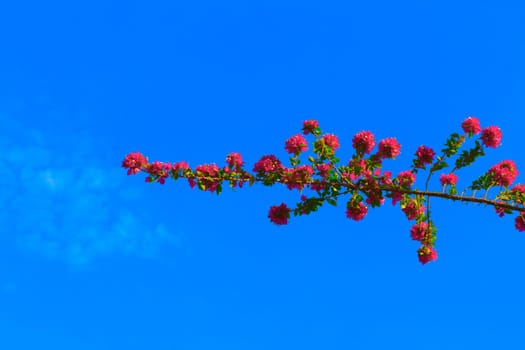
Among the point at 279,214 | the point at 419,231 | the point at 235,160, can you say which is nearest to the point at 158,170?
the point at 235,160

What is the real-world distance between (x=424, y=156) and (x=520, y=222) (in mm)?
2243

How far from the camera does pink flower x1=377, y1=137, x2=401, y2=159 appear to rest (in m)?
9.39

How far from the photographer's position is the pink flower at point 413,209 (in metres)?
9.83

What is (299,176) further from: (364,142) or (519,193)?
(519,193)

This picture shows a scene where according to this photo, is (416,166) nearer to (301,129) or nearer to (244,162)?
(301,129)

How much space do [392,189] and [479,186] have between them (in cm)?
165

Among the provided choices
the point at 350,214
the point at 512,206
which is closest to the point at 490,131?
the point at 512,206

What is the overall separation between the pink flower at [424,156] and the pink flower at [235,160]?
3194 mm

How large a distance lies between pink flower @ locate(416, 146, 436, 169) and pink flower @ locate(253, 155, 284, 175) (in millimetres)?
2470

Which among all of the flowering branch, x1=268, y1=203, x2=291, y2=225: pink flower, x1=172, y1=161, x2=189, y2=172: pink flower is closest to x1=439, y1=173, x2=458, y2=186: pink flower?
the flowering branch

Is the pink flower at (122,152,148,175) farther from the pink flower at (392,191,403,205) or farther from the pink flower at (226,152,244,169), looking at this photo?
the pink flower at (392,191,403,205)

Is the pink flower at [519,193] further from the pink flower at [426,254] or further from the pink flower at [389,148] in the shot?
the pink flower at [389,148]

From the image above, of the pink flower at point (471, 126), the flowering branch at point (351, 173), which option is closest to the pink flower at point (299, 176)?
the flowering branch at point (351, 173)

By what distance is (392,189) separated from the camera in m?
9.39
